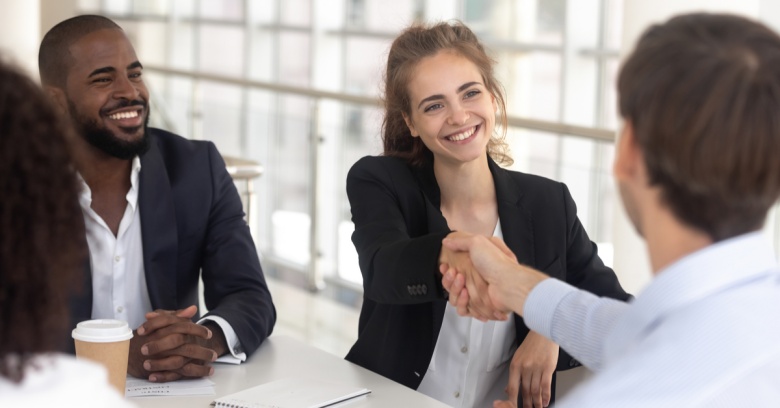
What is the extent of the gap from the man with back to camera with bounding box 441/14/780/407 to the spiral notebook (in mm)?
690

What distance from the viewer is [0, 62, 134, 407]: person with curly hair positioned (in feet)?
2.86

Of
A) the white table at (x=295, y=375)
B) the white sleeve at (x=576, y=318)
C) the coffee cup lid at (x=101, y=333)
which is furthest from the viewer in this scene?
the white table at (x=295, y=375)

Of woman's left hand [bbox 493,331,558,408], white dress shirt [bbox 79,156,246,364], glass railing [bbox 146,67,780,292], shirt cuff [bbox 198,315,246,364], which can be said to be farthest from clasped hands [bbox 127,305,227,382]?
glass railing [bbox 146,67,780,292]

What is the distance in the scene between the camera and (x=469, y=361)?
2.20 metres

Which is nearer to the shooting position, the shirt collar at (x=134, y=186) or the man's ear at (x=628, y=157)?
the man's ear at (x=628, y=157)

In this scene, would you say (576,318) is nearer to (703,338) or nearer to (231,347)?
(703,338)

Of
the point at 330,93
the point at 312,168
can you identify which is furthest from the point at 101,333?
the point at 312,168

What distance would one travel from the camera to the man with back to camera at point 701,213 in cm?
101

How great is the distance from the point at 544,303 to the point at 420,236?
2.15 feet

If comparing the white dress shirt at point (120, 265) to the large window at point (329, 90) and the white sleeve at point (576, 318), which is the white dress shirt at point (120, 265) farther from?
the white sleeve at point (576, 318)

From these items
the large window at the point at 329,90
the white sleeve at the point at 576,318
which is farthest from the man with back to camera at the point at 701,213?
the large window at the point at 329,90

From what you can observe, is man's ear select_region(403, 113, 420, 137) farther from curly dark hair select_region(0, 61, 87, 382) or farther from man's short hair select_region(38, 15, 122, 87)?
curly dark hair select_region(0, 61, 87, 382)

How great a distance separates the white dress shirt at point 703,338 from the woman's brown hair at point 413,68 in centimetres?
127

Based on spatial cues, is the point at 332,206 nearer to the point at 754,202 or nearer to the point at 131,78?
the point at 131,78
